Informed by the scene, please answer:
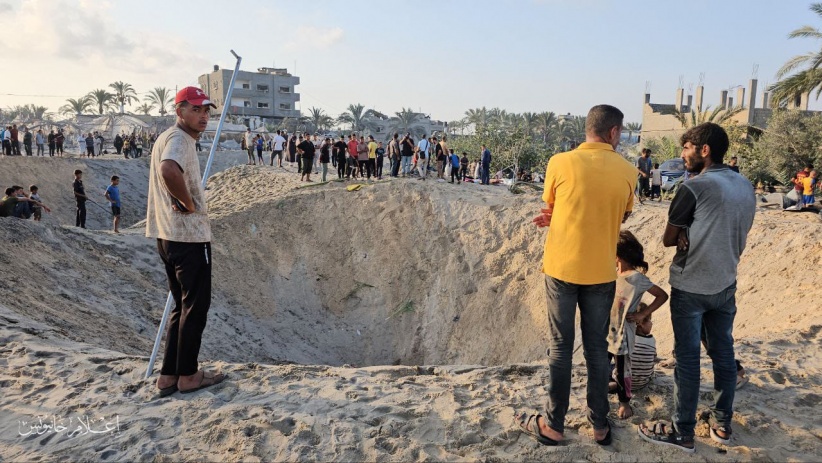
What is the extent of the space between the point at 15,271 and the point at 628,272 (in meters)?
8.02

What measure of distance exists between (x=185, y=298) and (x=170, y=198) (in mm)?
742

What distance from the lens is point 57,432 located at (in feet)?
11.8

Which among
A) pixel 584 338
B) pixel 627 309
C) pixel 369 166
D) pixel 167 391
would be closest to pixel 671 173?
pixel 369 166

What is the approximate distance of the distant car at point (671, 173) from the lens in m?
18.9

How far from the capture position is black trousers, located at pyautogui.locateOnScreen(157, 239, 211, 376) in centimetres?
378

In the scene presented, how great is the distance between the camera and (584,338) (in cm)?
324

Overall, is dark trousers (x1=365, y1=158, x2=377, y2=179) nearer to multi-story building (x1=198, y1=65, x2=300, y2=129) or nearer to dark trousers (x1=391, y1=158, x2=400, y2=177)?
dark trousers (x1=391, y1=158, x2=400, y2=177)

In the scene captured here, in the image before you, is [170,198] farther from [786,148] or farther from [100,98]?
[100,98]

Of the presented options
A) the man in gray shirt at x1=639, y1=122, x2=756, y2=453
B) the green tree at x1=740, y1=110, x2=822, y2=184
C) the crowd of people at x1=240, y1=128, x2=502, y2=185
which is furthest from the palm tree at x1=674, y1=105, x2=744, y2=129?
the man in gray shirt at x1=639, y1=122, x2=756, y2=453

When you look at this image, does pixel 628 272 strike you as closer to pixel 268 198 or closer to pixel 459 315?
pixel 459 315

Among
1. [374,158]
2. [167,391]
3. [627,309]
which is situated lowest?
[167,391]

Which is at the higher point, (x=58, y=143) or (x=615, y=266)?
(x=58, y=143)

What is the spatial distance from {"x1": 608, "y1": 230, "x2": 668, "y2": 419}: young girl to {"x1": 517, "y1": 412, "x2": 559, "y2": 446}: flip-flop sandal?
0.64 metres

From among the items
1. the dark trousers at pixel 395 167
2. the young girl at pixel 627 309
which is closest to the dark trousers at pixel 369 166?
the dark trousers at pixel 395 167
